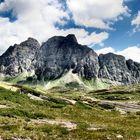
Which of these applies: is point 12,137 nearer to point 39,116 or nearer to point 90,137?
point 90,137

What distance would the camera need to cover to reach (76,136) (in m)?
28.2

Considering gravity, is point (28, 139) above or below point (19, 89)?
below

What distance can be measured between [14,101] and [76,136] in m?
33.5

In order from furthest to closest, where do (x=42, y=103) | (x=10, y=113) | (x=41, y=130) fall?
(x=42, y=103) → (x=10, y=113) → (x=41, y=130)

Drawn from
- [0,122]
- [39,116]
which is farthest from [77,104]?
[0,122]

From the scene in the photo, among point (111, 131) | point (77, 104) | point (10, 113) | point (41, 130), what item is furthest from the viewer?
point (77, 104)

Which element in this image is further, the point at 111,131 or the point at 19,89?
the point at 19,89

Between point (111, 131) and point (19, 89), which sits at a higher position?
point (19, 89)

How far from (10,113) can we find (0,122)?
7.63 m

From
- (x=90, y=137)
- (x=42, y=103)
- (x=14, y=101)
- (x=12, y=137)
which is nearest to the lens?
(x=12, y=137)

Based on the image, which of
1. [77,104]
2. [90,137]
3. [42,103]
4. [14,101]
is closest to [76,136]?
[90,137]

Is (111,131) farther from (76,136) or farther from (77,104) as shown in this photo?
(77,104)

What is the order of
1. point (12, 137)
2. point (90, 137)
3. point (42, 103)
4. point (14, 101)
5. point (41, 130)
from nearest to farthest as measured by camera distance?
point (12, 137), point (90, 137), point (41, 130), point (14, 101), point (42, 103)

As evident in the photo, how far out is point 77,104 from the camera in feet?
249
